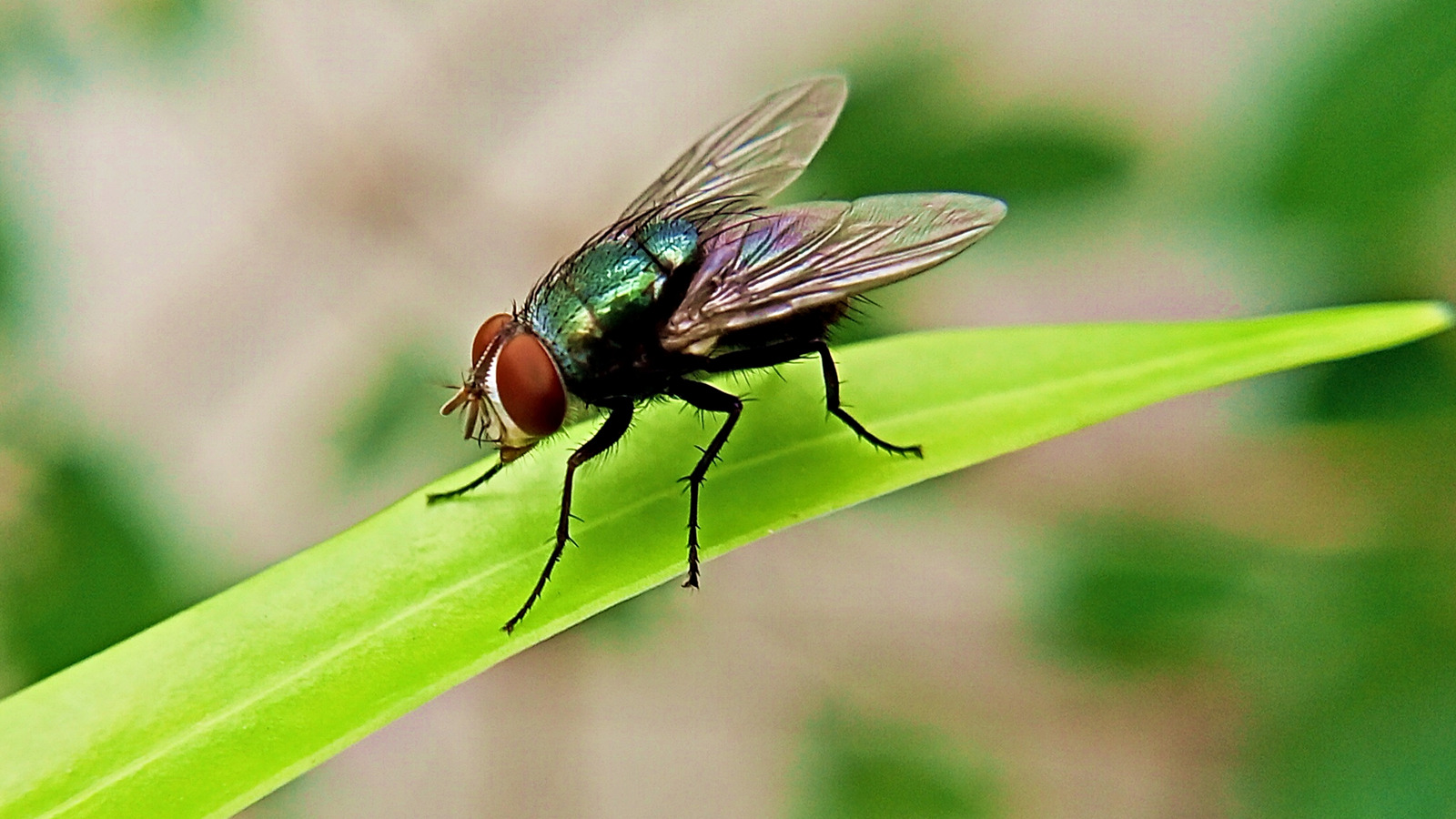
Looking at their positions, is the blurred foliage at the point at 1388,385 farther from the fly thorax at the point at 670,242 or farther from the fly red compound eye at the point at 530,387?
the fly red compound eye at the point at 530,387

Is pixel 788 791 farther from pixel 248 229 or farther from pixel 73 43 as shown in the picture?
pixel 248 229

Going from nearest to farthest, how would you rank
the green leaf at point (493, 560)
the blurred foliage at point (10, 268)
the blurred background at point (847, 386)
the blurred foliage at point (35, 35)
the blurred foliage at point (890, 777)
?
the green leaf at point (493, 560), the blurred background at point (847, 386), the blurred foliage at point (890, 777), the blurred foliage at point (10, 268), the blurred foliage at point (35, 35)

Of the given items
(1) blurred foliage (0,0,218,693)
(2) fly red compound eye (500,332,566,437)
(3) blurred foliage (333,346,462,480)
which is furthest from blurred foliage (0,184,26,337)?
(2) fly red compound eye (500,332,566,437)

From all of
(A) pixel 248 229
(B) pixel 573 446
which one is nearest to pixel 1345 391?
(B) pixel 573 446

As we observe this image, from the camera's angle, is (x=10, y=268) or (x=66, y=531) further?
(x=10, y=268)

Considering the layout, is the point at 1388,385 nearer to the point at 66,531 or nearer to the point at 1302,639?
the point at 1302,639

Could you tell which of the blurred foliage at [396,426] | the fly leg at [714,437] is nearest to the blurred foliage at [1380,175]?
the fly leg at [714,437]

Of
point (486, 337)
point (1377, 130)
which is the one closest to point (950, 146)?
point (1377, 130)
